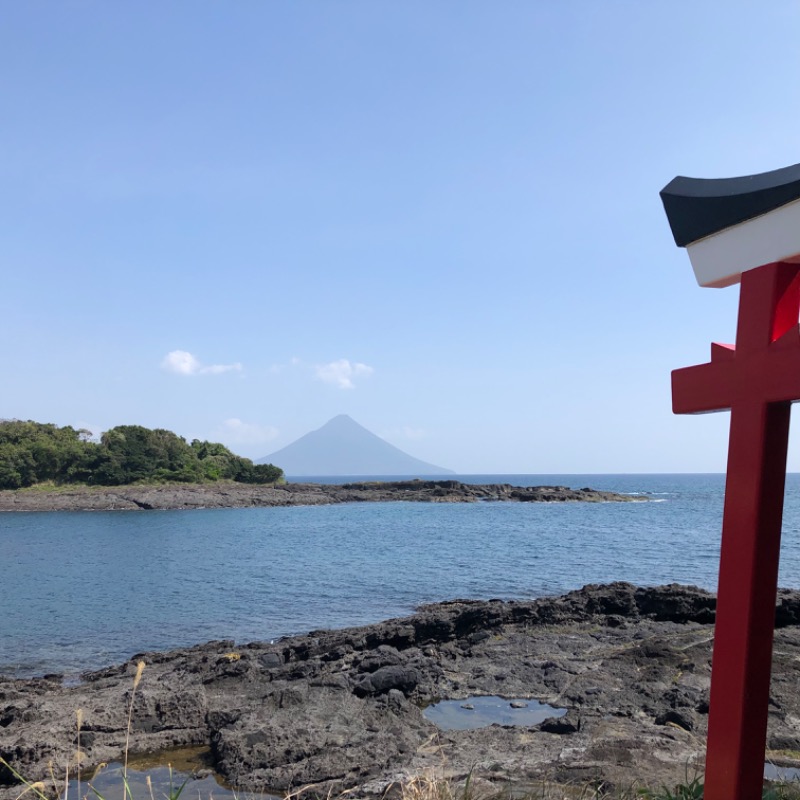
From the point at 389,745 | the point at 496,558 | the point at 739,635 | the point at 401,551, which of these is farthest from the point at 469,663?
the point at 401,551

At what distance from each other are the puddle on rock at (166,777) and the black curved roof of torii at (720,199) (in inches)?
248

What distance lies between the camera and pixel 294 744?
842 cm

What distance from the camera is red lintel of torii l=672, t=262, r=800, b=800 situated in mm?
3359

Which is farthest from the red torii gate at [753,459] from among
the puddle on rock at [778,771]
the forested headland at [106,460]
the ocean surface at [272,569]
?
the forested headland at [106,460]

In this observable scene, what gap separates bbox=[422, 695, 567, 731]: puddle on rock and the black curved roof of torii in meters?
7.44

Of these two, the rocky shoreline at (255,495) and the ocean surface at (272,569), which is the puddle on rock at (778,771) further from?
the rocky shoreline at (255,495)

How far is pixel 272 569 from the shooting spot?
2888 cm

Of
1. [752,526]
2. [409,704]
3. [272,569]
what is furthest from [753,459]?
[272,569]

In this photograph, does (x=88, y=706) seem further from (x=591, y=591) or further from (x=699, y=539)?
(x=699, y=539)

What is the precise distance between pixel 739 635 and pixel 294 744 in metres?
6.33

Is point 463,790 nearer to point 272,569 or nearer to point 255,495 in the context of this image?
point 272,569

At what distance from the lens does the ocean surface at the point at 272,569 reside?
719 inches

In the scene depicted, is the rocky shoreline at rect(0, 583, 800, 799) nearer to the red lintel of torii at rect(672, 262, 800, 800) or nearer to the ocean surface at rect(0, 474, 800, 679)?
the red lintel of torii at rect(672, 262, 800, 800)

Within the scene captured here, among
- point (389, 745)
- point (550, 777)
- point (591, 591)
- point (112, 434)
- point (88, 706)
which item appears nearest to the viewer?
point (550, 777)
